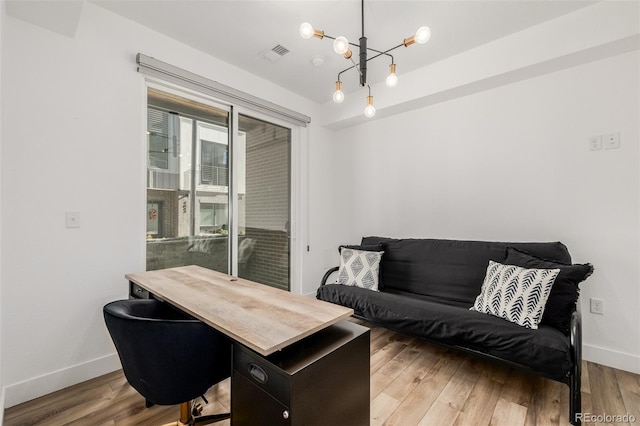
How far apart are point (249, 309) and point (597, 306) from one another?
2.67 meters

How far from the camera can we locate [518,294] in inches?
75.1

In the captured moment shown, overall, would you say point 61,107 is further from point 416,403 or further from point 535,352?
point 535,352

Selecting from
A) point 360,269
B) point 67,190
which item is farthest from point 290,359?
point 67,190

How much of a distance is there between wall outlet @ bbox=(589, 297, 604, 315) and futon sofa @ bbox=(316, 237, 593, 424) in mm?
458

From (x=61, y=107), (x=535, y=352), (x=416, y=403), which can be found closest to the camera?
(x=535, y=352)

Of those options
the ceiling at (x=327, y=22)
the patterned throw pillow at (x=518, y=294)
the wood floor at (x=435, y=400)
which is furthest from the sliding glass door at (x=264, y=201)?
the patterned throw pillow at (x=518, y=294)

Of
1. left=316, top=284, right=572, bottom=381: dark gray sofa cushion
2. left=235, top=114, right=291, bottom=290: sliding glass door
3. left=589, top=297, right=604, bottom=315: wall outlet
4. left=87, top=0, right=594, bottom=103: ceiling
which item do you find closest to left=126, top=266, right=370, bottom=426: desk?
left=316, top=284, right=572, bottom=381: dark gray sofa cushion

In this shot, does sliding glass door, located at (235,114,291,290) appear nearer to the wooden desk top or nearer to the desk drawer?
the wooden desk top

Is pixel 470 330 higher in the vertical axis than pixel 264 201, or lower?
lower

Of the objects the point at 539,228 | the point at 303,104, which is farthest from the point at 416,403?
the point at 303,104

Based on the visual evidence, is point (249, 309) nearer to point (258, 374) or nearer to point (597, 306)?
point (258, 374)

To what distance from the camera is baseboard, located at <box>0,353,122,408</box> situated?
1.74m

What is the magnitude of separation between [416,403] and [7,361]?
2502mm

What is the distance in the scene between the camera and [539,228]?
2.49m
